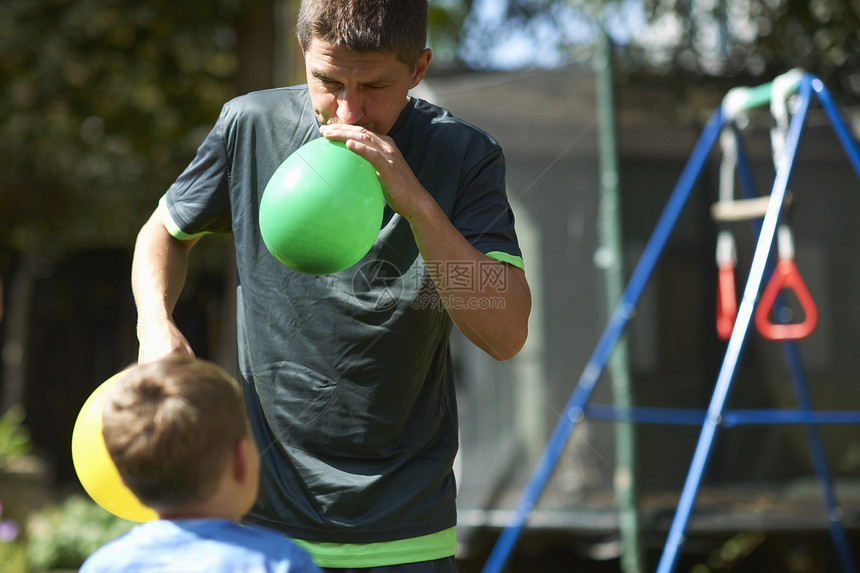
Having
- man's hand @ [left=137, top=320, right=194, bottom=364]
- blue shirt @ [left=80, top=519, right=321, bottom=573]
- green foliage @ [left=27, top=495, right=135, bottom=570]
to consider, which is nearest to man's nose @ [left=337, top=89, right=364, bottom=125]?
man's hand @ [left=137, top=320, right=194, bottom=364]

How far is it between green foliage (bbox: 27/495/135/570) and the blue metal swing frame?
80.6 inches

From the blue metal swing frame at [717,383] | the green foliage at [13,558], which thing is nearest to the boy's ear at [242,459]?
the blue metal swing frame at [717,383]

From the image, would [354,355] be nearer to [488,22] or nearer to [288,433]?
[288,433]

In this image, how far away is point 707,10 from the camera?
4773 mm

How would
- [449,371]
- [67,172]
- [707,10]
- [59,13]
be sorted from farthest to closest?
[67,172], [59,13], [707,10], [449,371]

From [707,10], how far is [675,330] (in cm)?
172

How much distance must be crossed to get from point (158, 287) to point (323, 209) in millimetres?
360

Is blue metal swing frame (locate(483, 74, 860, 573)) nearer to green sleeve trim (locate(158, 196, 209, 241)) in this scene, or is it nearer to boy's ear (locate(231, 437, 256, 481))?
green sleeve trim (locate(158, 196, 209, 241))

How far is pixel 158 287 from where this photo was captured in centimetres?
157

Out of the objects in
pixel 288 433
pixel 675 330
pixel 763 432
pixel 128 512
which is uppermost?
pixel 288 433

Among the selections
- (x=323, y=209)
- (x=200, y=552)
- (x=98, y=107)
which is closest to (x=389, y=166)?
(x=323, y=209)

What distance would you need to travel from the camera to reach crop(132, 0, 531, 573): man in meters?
1.43

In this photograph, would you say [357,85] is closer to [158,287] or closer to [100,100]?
[158,287]

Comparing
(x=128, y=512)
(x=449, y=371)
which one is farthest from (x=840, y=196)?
(x=128, y=512)
